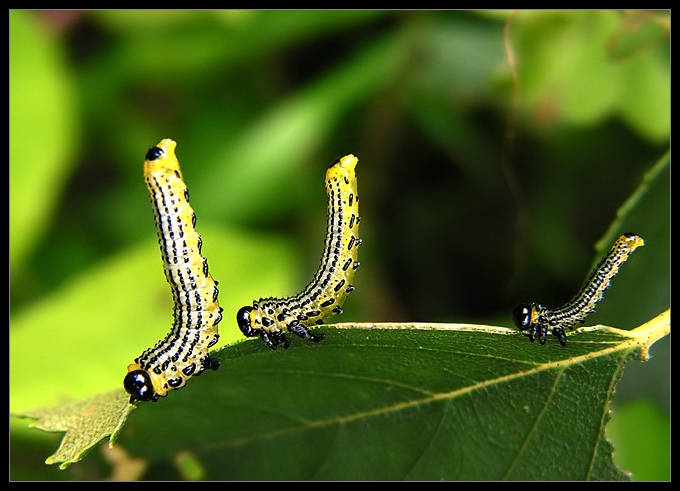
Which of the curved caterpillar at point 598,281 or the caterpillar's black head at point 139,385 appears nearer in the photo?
the caterpillar's black head at point 139,385

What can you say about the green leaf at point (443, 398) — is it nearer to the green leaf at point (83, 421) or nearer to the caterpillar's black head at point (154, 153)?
the green leaf at point (83, 421)

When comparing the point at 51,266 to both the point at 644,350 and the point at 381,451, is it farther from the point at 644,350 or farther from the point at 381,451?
the point at 644,350

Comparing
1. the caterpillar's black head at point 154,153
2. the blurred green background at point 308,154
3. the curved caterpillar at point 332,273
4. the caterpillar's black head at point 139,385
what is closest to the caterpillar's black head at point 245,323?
the curved caterpillar at point 332,273

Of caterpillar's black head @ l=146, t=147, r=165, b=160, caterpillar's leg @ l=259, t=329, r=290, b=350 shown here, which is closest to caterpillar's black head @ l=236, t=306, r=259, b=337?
caterpillar's leg @ l=259, t=329, r=290, b=350

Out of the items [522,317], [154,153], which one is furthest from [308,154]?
[522,317]

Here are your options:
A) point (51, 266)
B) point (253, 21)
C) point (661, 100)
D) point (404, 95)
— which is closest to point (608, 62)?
point (661, 100)

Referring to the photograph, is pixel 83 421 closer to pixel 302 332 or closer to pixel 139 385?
pixel 139 385

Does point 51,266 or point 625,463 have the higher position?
point 51,266
